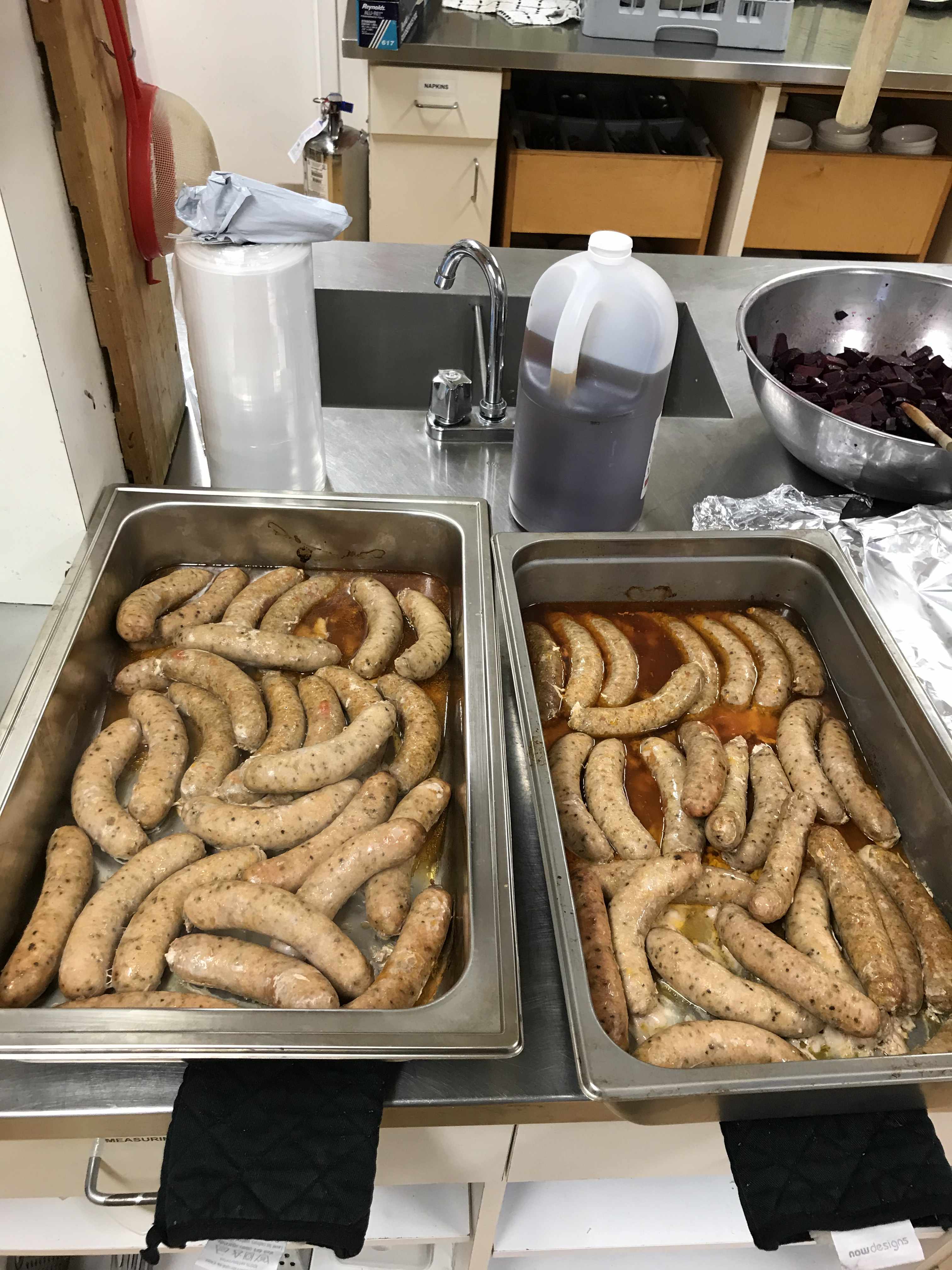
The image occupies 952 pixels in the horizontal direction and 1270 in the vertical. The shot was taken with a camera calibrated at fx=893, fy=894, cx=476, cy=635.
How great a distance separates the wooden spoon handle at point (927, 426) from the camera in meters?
1.81

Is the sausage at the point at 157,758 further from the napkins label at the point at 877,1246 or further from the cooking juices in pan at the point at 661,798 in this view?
the napkins label at the point at 877,1246

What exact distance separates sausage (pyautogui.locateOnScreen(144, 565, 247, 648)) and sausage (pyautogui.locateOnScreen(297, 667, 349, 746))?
228 mm

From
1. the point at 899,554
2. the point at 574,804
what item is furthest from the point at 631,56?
the point at 574,804

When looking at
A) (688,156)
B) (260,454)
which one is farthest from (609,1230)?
(688,156)

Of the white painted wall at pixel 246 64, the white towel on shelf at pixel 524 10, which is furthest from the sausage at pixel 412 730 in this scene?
the white painted wall at pixel 246 64

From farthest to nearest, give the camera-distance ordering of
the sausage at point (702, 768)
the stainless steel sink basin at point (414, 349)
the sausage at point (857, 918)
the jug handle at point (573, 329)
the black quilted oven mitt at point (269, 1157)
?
the stainless steel sink basin at point (414, 349), the jug handle at point (573, 329), the sausage at point (702, 768), the sausage at point (857, 918), the black quilted oven mitt at point (269, 1157)

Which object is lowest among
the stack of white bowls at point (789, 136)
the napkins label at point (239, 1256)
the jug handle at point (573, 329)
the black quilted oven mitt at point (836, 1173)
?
the napkins label at point (239, 1256)

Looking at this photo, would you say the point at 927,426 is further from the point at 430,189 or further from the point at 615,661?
the point at 430,189

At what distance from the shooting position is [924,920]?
132 centimetres

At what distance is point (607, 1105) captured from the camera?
1.15 m

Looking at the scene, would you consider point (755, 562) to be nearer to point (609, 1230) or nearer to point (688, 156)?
point (609, 1230)

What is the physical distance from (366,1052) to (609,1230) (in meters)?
0.89

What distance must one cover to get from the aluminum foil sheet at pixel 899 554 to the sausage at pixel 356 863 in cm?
93

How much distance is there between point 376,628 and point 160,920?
65 cm
